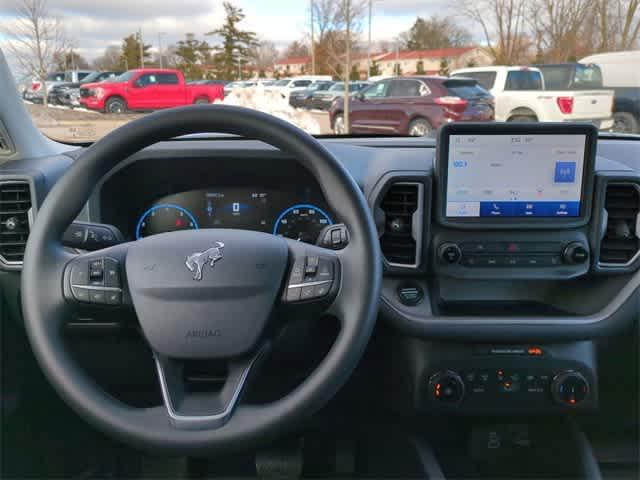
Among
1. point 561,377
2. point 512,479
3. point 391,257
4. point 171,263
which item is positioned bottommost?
point 512,479

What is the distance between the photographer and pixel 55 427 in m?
2.39

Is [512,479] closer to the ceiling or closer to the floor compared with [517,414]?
closer to the floor

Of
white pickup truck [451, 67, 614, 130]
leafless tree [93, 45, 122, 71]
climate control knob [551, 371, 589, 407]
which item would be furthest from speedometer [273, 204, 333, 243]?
white pickup truck [451, 67, 614, 130]

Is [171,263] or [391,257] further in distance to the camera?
[391,257]

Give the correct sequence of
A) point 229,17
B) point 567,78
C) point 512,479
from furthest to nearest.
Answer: point 567,78
point 229,17
point 512,479

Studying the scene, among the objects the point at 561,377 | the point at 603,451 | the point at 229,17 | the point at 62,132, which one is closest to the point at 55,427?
the point at 62,132

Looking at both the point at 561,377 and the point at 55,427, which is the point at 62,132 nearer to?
the point at 55,427

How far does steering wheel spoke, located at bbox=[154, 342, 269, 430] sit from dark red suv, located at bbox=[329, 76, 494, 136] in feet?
13.3

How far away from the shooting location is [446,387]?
214cm

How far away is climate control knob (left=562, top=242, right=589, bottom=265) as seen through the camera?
2170 millimetres

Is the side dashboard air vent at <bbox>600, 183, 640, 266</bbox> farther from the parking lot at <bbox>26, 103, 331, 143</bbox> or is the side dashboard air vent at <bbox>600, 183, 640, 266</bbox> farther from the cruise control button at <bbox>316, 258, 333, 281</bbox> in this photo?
the cruise control button at <bbox>316, 258, 333, 281</bbox>

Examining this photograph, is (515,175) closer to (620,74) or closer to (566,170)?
(566,170)

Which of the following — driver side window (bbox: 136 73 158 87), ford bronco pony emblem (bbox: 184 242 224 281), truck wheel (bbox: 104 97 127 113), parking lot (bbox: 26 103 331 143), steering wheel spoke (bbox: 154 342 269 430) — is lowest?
steering wheel spoke (bbox: 154 342 269 430)

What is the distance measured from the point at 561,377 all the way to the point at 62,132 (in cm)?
230
